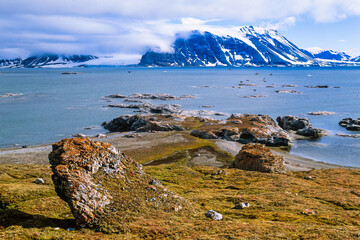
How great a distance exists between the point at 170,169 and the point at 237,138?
3792 centimetres

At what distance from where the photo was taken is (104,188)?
17500 millimetres

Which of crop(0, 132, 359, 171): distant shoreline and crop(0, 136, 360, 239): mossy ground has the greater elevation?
crop(0, 136, 360, 239): mossy ground

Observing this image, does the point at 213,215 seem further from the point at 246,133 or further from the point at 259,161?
the point at 246,133

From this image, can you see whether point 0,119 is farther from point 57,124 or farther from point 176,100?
point 176,100

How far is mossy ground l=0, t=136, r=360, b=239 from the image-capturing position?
15.6 metres

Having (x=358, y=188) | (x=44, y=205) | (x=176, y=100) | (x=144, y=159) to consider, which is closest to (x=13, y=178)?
(x=44, y=205)

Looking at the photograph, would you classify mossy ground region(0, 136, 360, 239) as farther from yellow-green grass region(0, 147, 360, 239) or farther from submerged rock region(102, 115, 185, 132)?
submerged rock region(102, 115, 185, 132)

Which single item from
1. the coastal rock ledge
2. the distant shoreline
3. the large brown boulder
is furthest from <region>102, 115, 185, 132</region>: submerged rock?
the coastal rock ledge

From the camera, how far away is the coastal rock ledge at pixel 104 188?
15.9m

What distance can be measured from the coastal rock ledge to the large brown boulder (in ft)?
72.1

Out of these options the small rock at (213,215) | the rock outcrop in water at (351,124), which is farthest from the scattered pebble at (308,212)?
the rock outcrop in water at (351,124)

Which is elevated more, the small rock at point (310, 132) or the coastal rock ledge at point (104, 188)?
the coastal rock ledge at point (104, 188)

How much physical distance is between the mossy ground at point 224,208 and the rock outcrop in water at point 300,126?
43290 mm

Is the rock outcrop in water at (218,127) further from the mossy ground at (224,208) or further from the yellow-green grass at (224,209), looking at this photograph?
the yellow-green grass at (224,209)
